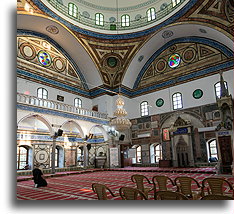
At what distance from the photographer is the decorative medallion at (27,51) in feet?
40.4

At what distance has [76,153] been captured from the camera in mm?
15453

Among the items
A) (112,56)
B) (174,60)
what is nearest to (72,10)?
(112,56)

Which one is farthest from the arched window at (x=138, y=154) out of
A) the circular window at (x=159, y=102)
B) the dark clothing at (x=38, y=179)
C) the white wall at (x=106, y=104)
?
the dark clothing at (x=38, y=179)

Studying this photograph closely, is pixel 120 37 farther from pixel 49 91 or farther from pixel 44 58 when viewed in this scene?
pixel 49 91

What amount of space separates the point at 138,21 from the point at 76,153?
10.1 metres

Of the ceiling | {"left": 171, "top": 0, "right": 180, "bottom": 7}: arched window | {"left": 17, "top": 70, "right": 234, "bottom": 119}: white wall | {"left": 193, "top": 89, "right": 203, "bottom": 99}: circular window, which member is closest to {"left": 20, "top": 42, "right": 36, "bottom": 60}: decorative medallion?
the ceiling

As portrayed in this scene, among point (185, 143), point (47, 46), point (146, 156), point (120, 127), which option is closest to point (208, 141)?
point (185, 143)

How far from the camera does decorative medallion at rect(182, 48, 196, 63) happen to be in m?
13.6

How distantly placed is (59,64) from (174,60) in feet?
25.2

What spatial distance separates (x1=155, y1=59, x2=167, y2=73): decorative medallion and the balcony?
16.1 feet

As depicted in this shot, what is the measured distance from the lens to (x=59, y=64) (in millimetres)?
14359

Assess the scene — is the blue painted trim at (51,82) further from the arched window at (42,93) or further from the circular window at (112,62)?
the circular window at (112,62)

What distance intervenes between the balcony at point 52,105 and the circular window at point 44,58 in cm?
329

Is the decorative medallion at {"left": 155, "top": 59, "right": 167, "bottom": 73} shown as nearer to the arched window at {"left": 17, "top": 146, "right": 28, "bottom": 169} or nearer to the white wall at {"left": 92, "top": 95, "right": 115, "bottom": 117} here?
the white wall at {"left": 92, "top": 95, "right": 115, "bottom": 117}
